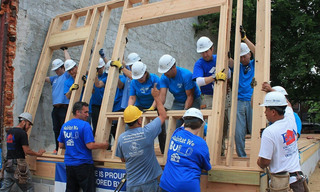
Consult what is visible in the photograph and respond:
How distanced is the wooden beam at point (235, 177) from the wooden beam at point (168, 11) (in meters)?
2.27

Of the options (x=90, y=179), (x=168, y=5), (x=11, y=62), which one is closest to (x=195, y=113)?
(x=90, y=179)

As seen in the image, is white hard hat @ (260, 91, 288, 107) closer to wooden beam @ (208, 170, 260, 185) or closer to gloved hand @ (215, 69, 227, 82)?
wooden beam @ (208, 170, 260, 185)

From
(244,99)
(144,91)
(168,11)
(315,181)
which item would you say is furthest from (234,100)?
(315,181)

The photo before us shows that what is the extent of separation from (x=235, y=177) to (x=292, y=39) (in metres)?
9.71

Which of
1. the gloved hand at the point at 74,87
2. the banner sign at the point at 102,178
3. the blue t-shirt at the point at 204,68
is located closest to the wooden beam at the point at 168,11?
the blue t-shirt at the point at 204,68

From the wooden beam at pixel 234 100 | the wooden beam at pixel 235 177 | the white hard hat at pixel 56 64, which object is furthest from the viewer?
the white hard hat at pixel 56 64

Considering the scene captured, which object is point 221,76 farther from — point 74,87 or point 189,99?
point 74,87

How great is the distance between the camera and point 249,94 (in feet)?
13.8

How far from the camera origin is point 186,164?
2.78 metres

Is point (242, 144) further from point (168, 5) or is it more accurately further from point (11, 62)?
point (11, 62)

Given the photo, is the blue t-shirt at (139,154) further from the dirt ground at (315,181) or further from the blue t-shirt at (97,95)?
the dirt ground at (315,181)

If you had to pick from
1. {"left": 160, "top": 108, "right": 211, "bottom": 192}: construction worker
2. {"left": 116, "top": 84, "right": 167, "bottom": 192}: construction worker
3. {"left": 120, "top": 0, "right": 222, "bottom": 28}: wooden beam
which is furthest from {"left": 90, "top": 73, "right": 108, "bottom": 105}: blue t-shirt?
{"left": 160, "top": 108, "right": 211, "bottom": 192}: construction worker

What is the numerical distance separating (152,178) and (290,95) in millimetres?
9800

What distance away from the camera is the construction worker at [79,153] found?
152 inches
